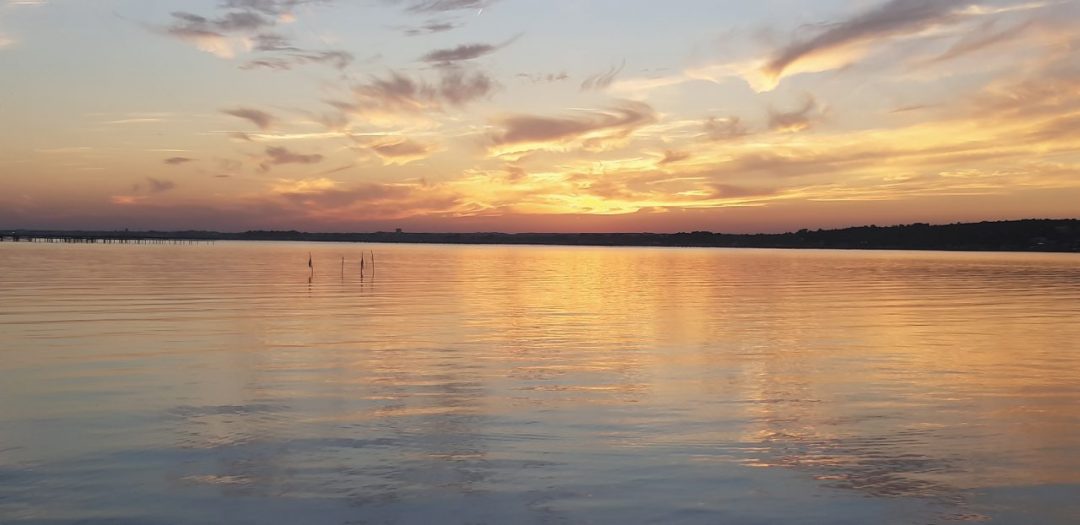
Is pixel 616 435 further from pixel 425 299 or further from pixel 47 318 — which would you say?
pixel 425 299

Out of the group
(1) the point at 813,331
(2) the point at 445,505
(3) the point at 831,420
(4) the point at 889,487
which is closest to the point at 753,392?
(3) the point at 831,420

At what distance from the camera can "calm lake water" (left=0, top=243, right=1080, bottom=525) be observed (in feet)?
30.7

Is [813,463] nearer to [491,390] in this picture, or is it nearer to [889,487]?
[889,487]

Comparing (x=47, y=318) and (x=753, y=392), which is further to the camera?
(x=47, y=318)

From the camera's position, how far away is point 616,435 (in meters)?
12.5

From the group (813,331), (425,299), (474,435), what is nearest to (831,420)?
(474,435)

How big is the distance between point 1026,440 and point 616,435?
241 inches

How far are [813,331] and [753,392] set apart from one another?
38.4 feet

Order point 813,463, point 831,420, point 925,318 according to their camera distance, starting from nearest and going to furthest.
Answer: point 813,463, point 831,420, point 925,318

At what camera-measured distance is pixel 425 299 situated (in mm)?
39156

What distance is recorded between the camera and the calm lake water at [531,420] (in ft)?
30.7

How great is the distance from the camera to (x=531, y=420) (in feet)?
44.2

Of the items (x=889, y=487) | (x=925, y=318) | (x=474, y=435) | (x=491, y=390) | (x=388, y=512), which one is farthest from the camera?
(x=925, y=318)

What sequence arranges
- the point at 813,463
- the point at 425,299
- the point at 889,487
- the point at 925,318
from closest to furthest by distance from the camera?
the point at 889,487 → the point at 813,463 → the point at 925,318 → the point at 425,299
